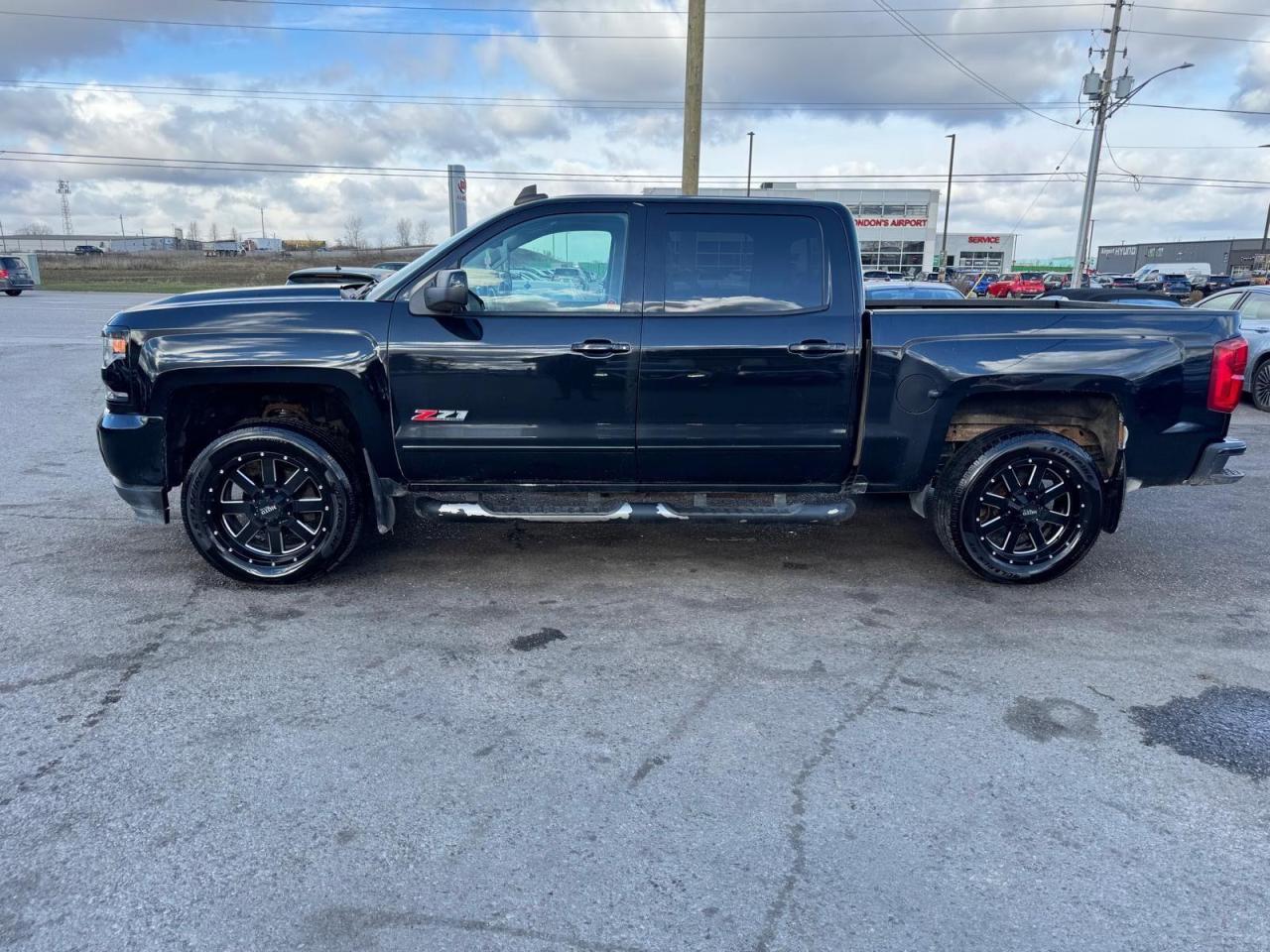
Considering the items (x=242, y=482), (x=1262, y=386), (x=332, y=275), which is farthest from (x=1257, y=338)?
(x=242, y=482)

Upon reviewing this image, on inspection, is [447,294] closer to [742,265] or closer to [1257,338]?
[742,265]

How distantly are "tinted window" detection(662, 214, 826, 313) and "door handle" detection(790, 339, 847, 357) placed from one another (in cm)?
20

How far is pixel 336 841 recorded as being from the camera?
8.55 feet

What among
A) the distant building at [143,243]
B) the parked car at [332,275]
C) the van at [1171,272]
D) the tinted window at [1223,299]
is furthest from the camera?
the distant building at [143,243]

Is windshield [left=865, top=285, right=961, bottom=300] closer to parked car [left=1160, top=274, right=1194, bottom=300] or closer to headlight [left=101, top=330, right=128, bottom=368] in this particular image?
headlight [left=101, top=330, right=128, bottom=368]

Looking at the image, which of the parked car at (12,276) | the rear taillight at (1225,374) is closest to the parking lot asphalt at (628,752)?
the rear taillight at (1225,374)

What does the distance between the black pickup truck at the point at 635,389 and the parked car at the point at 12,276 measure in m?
34.0

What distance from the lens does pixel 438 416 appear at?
14.7 feet

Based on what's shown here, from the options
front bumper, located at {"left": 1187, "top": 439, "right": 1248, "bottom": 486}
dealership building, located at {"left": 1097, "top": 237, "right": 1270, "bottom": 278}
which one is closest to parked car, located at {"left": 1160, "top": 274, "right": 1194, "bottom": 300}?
dealership building, located at {"left": 1097, "top": 237, "right": 1270, "bottom": 278}

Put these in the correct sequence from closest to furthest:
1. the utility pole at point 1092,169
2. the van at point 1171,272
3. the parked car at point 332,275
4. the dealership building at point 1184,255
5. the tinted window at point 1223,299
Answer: the parked car at point 332,275, the tinted window at point 1223,299, the utility pole at point 1092,169, the van at point 1171,272, the dealership building at point 1184,255

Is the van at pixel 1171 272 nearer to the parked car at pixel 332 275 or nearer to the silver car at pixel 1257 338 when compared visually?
the silver car at pixel 1257 338

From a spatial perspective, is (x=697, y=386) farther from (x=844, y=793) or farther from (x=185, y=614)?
(x=185, y=614)

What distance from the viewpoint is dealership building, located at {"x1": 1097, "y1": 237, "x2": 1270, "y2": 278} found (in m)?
79.7

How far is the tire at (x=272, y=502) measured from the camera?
4441 mm
